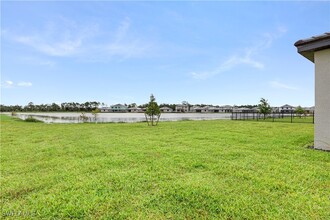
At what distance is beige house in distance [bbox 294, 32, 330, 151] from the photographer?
17.3 ft

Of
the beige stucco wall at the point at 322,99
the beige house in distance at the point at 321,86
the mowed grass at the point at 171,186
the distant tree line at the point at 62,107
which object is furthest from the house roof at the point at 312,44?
the distant tree line at the point at 62,107

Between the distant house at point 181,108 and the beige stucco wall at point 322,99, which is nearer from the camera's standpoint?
the beige stucco wall at point 322,99

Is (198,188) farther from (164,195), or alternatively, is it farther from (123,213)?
(123,213)

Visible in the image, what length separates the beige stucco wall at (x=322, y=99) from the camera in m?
5.30

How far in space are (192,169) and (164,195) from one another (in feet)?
4.23

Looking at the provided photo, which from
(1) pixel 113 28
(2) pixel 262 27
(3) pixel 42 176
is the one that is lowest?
(3) pixel 42 176

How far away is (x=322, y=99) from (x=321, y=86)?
35cm

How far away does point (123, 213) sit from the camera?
2359mm

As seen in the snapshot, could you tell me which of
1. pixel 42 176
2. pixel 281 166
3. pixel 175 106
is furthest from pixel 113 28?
pixel 175 106

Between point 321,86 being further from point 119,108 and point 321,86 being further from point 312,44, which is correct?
point 119,108

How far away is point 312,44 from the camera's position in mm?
5383

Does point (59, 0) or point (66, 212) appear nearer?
point (66, 212)

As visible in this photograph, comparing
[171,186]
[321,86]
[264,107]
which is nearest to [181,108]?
[264,107]

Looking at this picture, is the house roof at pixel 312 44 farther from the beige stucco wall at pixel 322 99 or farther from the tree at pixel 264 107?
the tree at pixel 264 107
